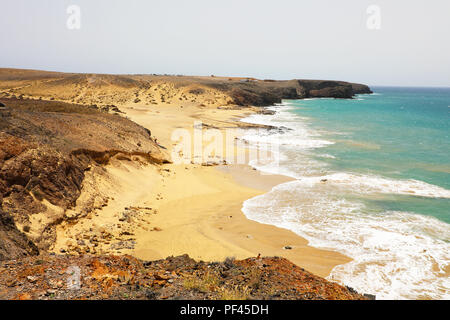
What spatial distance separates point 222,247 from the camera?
31.9ft

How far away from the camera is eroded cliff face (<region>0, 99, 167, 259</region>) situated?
8398 mm

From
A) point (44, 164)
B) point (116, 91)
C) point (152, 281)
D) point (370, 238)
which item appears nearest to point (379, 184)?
point (370, 238)

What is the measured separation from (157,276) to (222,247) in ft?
14.0

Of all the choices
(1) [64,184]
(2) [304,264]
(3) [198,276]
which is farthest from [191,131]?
(3) [198,276]

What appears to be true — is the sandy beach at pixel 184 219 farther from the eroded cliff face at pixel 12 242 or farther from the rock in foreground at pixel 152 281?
the rock in foreground at pixel 152 281

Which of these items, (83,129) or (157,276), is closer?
(157,276)

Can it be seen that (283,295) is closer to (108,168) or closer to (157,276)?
(157,276)

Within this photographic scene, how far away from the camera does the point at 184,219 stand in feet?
39.1

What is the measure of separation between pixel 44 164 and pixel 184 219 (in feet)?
17.7

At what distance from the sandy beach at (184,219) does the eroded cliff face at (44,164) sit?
0.61 metres

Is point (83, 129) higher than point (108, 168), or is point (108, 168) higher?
point (83, 129)

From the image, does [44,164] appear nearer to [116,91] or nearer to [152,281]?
[152,281]
